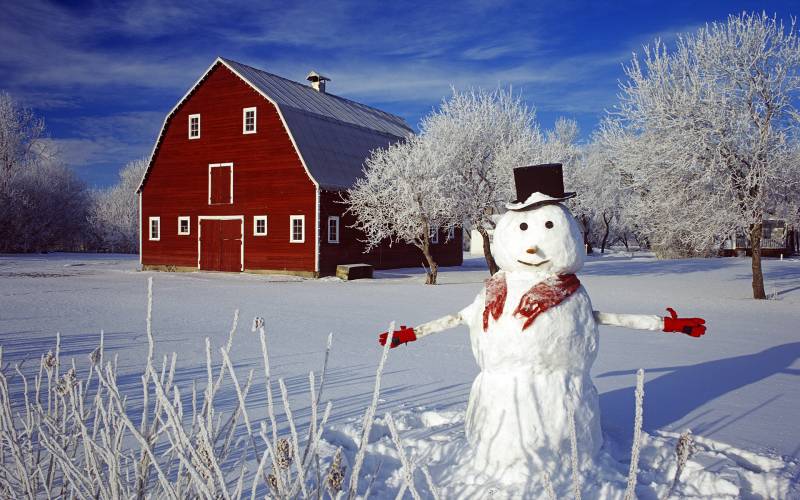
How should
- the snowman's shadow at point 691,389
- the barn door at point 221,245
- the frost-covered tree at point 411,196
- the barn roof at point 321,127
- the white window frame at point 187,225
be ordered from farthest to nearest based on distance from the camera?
1. the white window frame at point 187,225
2. the barn door at point 221,245
3. the barn roof at point 321,127
4. the frost-covered tree at point 411,196
5. the snowman's shadow at point 691,389

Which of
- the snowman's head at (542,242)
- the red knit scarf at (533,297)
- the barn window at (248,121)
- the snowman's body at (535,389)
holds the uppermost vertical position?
the barn window at (248,121)

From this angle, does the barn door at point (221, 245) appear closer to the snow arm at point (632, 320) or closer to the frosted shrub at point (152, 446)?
the frosted shrub at point (152, 446)

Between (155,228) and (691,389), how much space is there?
2415 centimetres

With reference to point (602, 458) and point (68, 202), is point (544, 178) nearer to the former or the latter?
point (602, 458)

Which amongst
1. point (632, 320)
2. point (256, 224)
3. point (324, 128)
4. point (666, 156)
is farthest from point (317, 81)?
point (632, 320)

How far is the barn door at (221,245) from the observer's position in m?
23.9

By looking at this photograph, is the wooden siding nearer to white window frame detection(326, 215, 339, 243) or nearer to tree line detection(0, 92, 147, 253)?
→ white window frame detection(326, 215, 339, 243)

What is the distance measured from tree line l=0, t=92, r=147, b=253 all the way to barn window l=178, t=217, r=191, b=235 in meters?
20.2

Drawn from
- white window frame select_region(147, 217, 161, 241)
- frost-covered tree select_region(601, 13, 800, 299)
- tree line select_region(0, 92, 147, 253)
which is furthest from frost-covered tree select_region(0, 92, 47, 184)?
frost-covered tree select_region(601, 13, 800, 299)

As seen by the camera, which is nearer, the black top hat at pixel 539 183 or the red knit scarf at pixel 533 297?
the red knit scarf at pixel 533 297

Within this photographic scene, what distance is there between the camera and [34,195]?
4084 cm

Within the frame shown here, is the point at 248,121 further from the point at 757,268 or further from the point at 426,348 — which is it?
the point at 757,268

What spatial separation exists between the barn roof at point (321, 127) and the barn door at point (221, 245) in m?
4.15

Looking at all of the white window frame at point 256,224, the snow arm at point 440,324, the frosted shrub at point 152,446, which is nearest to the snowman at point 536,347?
the snow arm at point 440,324
